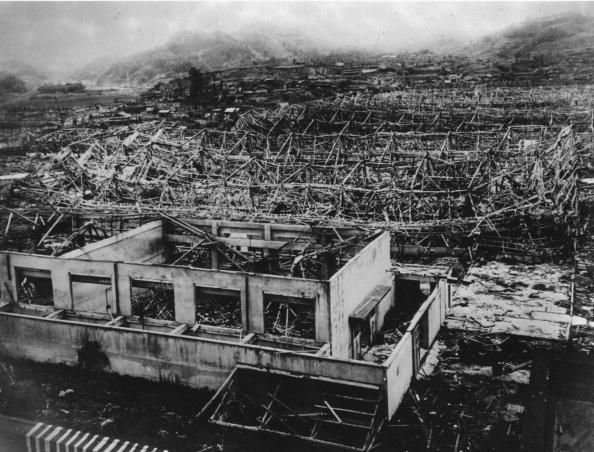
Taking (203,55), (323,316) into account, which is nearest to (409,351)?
(323,316)

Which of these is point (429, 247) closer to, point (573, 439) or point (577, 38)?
point (573, 439)

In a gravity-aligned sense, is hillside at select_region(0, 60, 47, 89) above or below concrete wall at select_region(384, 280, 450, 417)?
above

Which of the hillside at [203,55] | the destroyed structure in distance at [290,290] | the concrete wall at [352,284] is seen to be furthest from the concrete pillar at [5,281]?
the hillside at [203,55]

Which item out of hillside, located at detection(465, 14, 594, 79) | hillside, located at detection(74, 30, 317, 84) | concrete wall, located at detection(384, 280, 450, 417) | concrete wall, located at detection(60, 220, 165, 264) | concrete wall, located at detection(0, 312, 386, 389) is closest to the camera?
concrete wall, located at detection(384, 280, 450, 417)

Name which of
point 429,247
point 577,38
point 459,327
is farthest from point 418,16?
point 459,327

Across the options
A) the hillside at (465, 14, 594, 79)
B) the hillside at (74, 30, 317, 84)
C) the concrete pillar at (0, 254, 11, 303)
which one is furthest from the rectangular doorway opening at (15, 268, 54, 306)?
the hillside at (465, 14, 594, 79)

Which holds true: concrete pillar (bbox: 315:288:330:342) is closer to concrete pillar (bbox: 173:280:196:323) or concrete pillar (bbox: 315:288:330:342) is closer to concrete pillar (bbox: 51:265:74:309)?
concrete pillar (bbox: 173:280:196:323)
